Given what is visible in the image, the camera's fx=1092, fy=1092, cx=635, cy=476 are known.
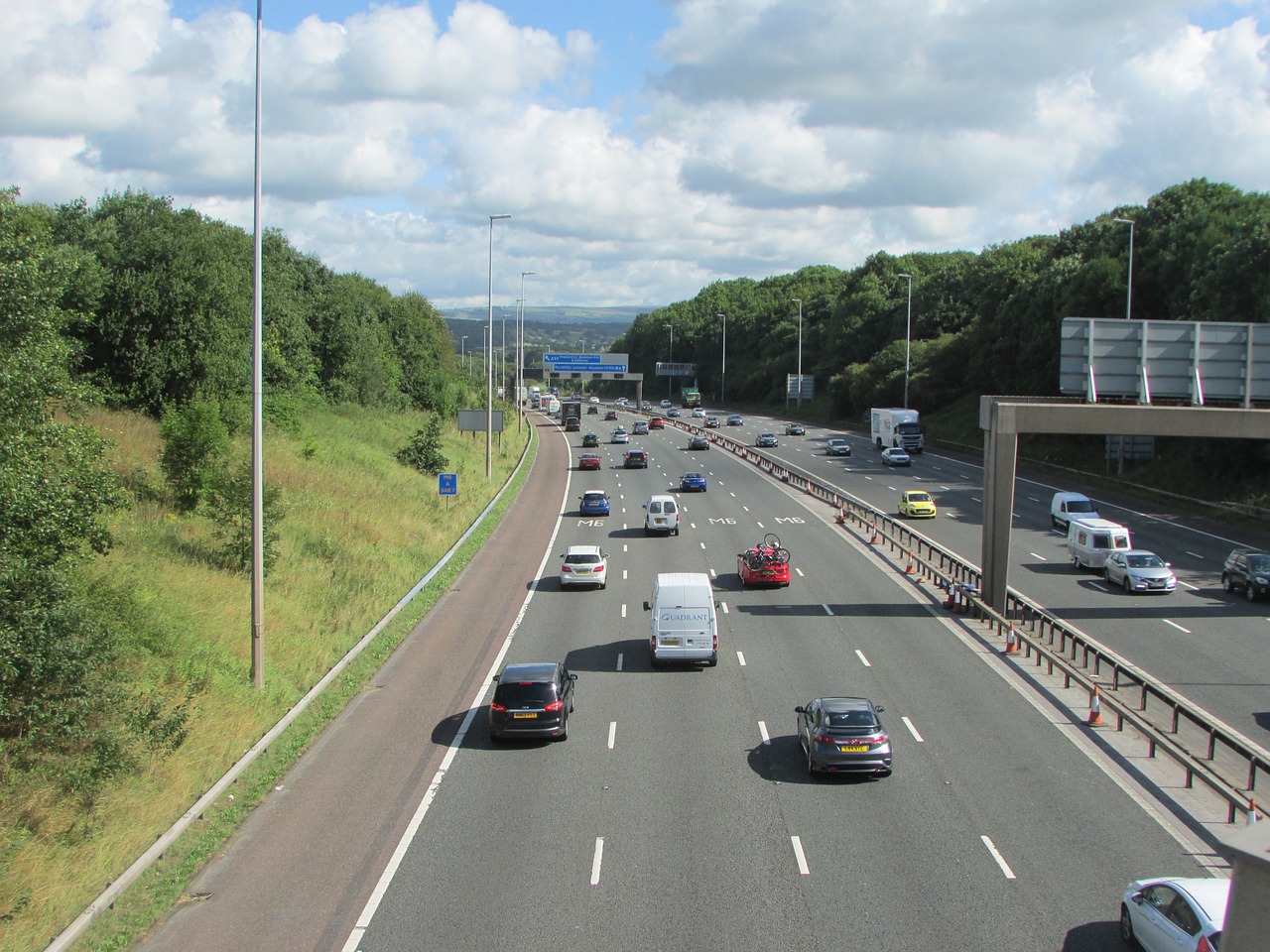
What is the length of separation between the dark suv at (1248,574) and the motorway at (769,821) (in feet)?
39.7

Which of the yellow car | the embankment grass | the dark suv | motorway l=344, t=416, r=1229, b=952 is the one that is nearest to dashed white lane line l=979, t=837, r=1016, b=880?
motorway l=344, t=416, r=1229, b=952

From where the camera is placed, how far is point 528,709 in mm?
21516

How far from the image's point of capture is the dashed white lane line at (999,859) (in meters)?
15.6

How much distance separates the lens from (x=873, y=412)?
3568 inches

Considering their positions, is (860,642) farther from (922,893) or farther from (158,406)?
(158,406)

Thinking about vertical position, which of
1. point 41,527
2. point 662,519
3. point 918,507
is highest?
point 41,527

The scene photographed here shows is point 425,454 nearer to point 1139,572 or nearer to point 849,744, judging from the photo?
point 1139,572

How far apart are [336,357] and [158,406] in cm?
3395

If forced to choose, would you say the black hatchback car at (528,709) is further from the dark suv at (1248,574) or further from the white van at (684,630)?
the dark suv at (1248,574)

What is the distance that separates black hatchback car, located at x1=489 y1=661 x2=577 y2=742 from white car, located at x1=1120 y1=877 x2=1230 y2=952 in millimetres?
11156

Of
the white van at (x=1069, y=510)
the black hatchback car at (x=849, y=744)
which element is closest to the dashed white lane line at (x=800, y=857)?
the black hatchback car at (x=849, y=744)

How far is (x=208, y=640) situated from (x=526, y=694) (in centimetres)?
889

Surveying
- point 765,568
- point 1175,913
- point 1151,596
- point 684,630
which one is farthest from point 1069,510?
point 1175,913

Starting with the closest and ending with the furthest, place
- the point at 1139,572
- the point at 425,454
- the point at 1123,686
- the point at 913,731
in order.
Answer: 1. the point at 913,731
2. the point at 1123,686
3. the point at 1139,572
4. the point at 425,454
